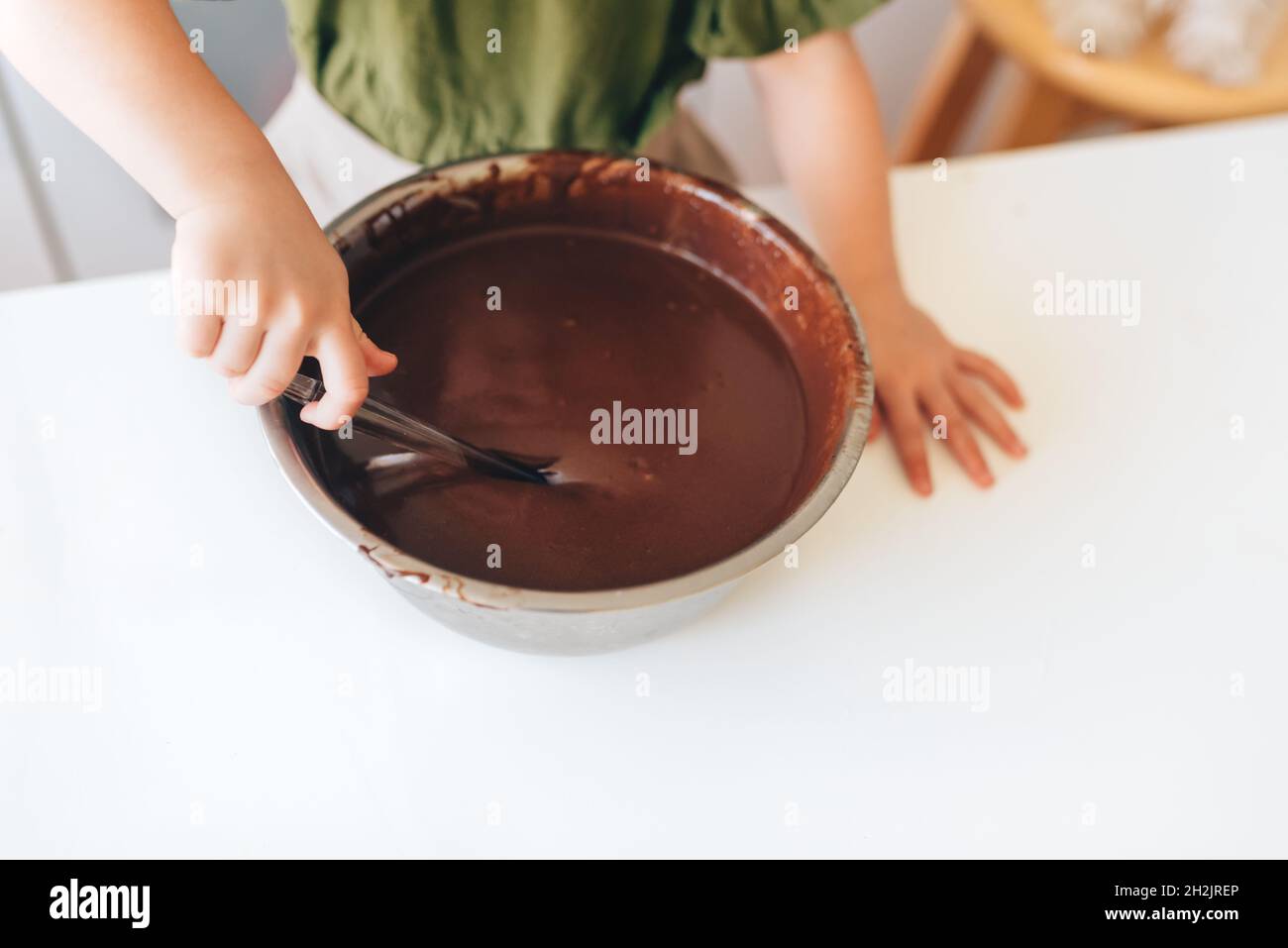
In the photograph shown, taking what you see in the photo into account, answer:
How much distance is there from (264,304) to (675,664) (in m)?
0.32

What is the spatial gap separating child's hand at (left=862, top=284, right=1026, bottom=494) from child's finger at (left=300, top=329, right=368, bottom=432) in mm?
358

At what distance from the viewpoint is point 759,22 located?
791 mm

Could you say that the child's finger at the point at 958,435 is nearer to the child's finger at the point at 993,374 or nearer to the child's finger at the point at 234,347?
the child's finger at the point at 993,374

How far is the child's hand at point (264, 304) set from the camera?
0.48 meters

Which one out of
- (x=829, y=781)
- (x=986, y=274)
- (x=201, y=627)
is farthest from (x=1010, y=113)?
(x=201, y=627)

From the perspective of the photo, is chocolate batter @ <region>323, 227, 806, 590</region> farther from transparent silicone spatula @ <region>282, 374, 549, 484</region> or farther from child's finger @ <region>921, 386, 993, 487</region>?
child's finger @ <region>921, 386, 993, 487</region>

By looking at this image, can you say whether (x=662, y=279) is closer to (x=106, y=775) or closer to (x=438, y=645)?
(x=438, y=645)

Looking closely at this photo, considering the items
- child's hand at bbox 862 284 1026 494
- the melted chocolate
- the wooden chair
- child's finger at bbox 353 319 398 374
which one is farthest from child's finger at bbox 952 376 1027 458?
the wooden chair

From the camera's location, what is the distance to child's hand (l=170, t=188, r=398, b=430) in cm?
48

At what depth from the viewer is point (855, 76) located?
32.4 inches

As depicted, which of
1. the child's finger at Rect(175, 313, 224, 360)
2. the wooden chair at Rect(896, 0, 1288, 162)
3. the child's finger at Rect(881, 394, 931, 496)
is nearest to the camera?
the child's finger at Rect(175, 313, 224, 360)

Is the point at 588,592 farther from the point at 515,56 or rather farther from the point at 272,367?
the point at 515,56

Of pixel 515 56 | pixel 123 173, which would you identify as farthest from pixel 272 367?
pixel 123 173

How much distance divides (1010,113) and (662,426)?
1.16 m
